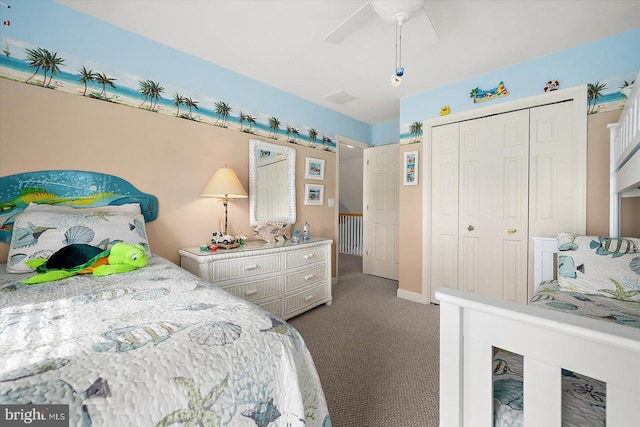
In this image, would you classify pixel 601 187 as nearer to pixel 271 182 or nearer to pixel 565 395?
pixel 565 395

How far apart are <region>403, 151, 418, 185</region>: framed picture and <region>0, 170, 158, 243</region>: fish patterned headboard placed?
9.00ft

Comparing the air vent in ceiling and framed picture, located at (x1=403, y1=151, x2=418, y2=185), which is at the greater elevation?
the air vent in ceiling

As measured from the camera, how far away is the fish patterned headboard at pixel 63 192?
1.58 m

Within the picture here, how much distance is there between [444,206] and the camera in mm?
2934

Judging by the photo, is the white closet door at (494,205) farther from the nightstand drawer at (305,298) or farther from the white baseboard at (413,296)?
the nightstand drawer at (305,298)

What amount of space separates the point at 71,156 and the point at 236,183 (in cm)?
112

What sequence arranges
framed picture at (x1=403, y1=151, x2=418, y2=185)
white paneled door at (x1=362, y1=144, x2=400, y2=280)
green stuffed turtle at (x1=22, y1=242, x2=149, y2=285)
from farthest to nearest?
white paneled door at (x1=362, y1=144, x2=400, y2=280)
framed picture at (x1=403, y1=151, x2=418, y2=185)
green stuffed turtle at (x1=22, y1=242, x2=149, y2=285)

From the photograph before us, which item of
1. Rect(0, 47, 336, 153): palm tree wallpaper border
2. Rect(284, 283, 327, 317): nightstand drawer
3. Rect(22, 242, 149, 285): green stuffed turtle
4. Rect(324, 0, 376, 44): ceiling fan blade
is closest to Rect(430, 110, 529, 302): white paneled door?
Rect(284, 283, 327, 317): nightstand drawer

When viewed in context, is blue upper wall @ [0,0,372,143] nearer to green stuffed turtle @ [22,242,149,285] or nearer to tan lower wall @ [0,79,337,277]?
tan lower wall @ [0,79,337,277]

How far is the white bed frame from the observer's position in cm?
54

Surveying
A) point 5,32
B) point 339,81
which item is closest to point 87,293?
point 5,32

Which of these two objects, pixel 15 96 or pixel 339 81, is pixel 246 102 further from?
pixel 15 96

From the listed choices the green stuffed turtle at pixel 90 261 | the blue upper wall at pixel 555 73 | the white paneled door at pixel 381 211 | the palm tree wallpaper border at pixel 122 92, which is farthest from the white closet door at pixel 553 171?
the green stuffed turtle at pixel 90 261

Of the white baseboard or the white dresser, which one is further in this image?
the white baseboard
